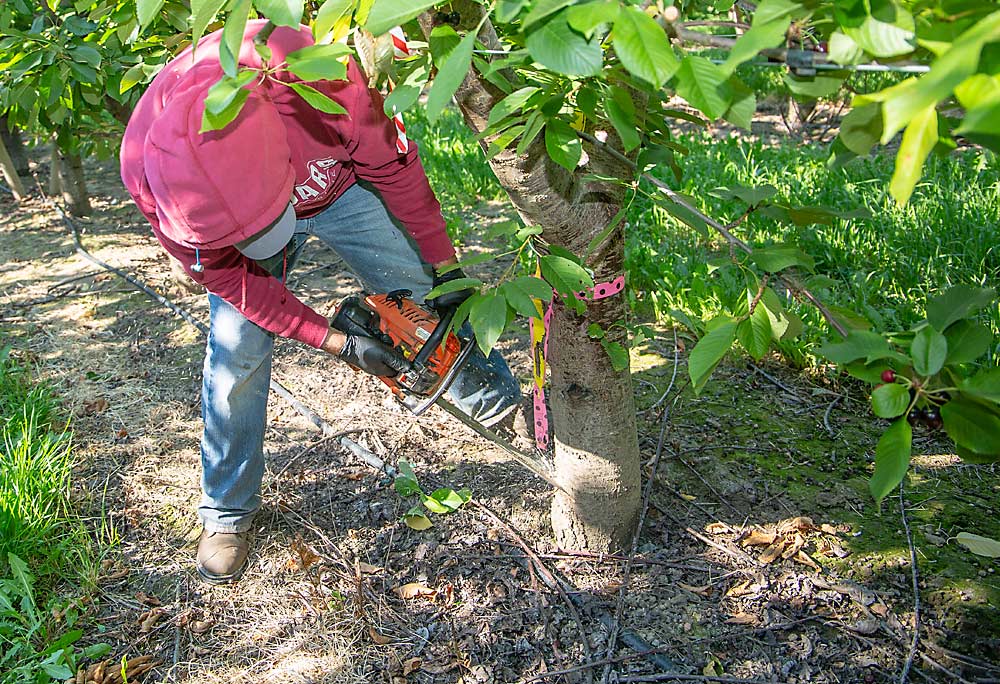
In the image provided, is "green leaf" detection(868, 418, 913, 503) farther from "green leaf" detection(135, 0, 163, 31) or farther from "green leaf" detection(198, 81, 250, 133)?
"green leaf" detection(135, 0, 163, 31)

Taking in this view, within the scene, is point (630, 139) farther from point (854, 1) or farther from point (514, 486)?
point (514, 486)

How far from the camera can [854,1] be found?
2.71ft

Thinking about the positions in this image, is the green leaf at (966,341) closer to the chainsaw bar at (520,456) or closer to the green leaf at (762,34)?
the green leaf at (762,34)

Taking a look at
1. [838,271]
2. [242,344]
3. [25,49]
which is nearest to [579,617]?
[242,344]

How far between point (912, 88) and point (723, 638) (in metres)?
1.58

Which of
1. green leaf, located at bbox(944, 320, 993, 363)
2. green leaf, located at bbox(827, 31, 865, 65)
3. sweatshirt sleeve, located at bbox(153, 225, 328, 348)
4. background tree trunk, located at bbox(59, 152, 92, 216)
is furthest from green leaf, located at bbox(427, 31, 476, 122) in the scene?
background tree trunk, located at bbox(59, 152, 92, 216)

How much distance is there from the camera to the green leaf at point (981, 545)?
6.26ft

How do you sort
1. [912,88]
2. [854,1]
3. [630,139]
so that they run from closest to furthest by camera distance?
1. [912,88]
2. [854,1]
3. [630,139]

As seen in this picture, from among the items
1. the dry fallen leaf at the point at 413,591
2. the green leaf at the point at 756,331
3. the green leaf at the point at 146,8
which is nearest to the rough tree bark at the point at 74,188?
the dry fallen leaf at the point at 413,591

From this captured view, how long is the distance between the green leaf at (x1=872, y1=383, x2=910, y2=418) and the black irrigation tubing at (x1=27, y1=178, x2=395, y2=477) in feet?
5.89

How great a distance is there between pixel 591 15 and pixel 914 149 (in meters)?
0.34

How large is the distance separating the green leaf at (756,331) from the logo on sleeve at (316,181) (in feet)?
4.05

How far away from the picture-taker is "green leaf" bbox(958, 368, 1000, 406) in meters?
0.93

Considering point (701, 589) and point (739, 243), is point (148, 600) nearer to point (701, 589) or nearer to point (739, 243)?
point (701, 589)
